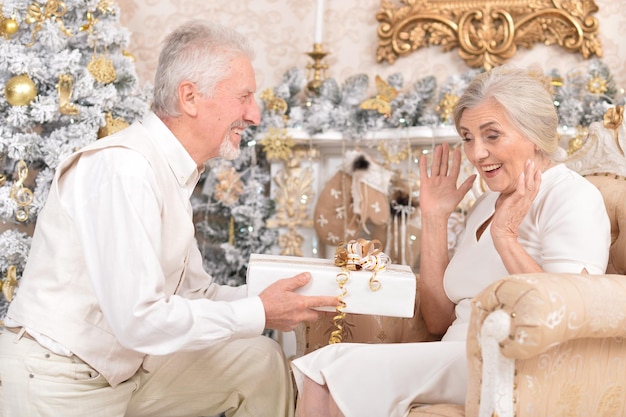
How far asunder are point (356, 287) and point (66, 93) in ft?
4.64

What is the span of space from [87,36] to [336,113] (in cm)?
113

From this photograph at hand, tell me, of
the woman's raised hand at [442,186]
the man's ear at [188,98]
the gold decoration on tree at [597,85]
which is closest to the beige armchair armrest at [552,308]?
the woman's raised hand at [442,186]

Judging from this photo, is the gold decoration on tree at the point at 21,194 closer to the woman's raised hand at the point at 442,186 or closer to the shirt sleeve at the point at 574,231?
the woman's raised hand at the point at 442,186

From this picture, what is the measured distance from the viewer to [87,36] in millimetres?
3105

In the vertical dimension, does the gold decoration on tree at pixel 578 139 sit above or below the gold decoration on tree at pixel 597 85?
below

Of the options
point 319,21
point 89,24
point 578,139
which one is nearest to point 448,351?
point 578,139

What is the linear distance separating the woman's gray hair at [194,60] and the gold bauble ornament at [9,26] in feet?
2.67

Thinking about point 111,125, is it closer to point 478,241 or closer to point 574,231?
point 478,241

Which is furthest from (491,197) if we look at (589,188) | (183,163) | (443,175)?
(183,163)

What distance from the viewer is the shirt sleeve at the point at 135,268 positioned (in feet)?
6.46

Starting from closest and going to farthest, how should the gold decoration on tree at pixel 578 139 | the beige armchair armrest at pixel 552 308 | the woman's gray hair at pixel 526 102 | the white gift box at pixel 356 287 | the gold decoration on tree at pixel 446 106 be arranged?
1. the beige armchair armrest at pixel 552 308
2. the white gift box at pixel 356 287
3. the woman's gray hair at pixel 526 102
4. the gold decoration on tree at pixel 578 139
5. the gold decoration on tree at pixel 446 106

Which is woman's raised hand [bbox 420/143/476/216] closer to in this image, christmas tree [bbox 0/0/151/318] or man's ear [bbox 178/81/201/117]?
man's ear [bbox 178/81/201/117]

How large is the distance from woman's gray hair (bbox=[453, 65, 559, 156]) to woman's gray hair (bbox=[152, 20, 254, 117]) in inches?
30.1

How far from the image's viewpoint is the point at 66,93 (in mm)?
2969
